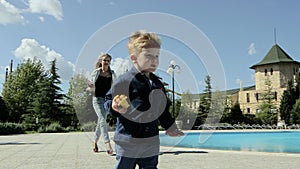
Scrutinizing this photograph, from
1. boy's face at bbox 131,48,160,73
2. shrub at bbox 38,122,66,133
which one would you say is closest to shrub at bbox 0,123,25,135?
shrub at bbox 38,122,66,133

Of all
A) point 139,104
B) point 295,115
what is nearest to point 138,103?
point 139,104

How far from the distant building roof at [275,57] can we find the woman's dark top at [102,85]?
211 ft

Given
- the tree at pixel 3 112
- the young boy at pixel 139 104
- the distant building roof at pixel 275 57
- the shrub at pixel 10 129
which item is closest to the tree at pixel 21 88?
the tree at pixel 3 112

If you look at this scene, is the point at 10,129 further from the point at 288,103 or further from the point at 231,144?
the point at 288,103

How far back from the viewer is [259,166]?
5.02m

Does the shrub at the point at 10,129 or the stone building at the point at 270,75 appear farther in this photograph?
the stone building at the point at 270,75

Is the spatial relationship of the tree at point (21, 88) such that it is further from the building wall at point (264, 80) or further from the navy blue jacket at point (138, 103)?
the navy blue jacket at point (138, 103)

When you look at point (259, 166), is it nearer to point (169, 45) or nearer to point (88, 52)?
point (169, 45)

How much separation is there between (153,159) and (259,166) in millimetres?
3091

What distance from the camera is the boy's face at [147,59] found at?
2.40m

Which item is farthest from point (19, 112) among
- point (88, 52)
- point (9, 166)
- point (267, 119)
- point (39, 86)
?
point (88, 52)

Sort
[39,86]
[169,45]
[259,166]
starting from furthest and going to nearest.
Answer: [39,86] → [259,166] → [169,45]

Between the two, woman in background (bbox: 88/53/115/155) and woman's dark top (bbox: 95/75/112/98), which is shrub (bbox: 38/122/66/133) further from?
woman's dark top (bbox: 95/75/112/98)

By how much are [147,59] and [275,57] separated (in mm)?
68995
